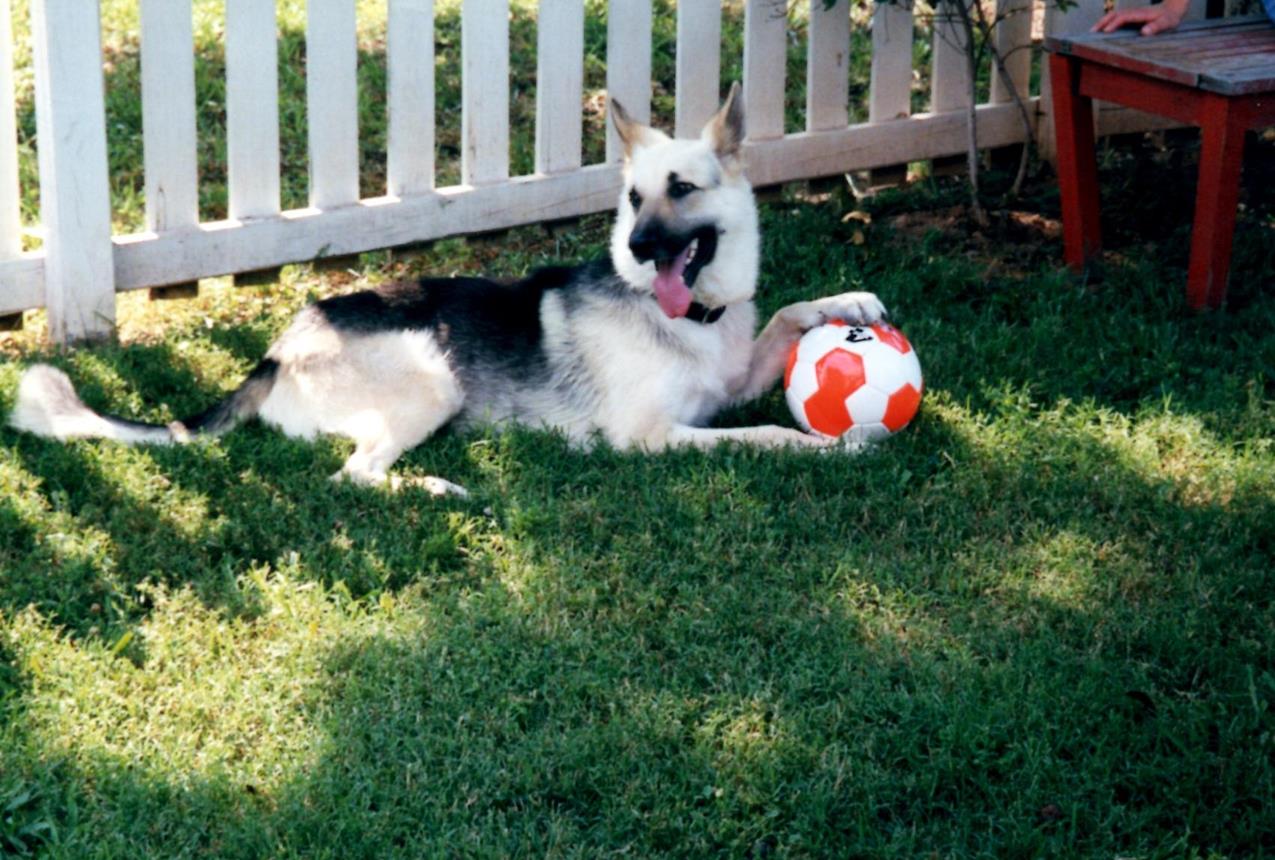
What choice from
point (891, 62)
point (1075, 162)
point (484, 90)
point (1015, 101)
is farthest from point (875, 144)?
point (484, 90)

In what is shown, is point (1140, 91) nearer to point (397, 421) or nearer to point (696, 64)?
point (696, 64)

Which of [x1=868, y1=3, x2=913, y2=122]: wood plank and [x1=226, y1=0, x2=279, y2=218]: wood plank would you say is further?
[x1=868, y1=3, x2=913, y2=122]: wood plank

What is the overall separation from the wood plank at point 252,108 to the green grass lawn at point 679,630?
31.7 inches

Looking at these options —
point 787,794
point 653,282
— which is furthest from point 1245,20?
point 787,794

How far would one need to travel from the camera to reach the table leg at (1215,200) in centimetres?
595

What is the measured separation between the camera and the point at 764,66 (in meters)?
7.38

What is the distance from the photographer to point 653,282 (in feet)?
17.7

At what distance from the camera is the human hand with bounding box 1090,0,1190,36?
6656mm

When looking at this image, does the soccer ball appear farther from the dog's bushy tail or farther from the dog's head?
the dog's bushy tail

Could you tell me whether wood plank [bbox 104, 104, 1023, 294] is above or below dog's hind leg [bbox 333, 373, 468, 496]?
above

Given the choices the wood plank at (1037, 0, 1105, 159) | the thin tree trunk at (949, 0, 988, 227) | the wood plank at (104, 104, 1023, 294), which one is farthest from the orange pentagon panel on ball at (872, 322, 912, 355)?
the wood plank at (1037, 0, 1105, 159)

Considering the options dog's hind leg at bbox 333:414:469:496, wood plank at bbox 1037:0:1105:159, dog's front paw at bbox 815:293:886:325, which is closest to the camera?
dog's hind leg at bbox 333:414:469:496

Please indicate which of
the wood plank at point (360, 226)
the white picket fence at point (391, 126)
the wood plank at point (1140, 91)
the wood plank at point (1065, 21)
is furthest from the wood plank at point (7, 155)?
the wood plank at point (1065, 21)

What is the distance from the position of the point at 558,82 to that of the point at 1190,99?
2730 millimetres
